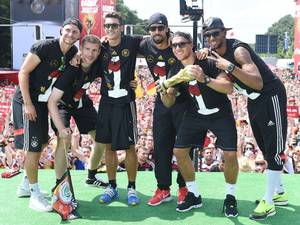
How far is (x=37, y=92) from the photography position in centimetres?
463

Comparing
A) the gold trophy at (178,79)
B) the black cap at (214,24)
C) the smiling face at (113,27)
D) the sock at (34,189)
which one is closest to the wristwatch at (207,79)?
the gold trophy at (178,79)

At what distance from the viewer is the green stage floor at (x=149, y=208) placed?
14.1 ft

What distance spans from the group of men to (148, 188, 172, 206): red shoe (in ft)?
0.04

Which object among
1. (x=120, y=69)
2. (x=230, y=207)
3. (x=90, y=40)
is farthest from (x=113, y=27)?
(x=230, y=207)

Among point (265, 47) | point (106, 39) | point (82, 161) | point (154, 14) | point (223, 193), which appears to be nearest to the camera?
point (154, 14)

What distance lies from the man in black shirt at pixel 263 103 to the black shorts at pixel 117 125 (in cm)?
123

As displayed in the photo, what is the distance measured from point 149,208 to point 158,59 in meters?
1.59

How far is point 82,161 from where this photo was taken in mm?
7168

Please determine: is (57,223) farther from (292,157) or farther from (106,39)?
(292,157)

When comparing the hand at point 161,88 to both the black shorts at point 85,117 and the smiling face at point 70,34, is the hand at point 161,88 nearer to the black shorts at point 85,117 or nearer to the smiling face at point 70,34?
the smiling face at point 70,34

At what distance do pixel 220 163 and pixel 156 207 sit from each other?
107 inches

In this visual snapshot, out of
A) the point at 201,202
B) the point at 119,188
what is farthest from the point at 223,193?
the point at 119,188

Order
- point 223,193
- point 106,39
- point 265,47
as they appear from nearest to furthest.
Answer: point 106,39 → point 223,193 → point 265,47

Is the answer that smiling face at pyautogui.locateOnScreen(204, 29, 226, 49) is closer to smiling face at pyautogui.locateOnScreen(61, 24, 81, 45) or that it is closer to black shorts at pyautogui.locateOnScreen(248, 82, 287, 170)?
black shorts at pyautogui.locateOnScreen(248, 82, 287, 170)
